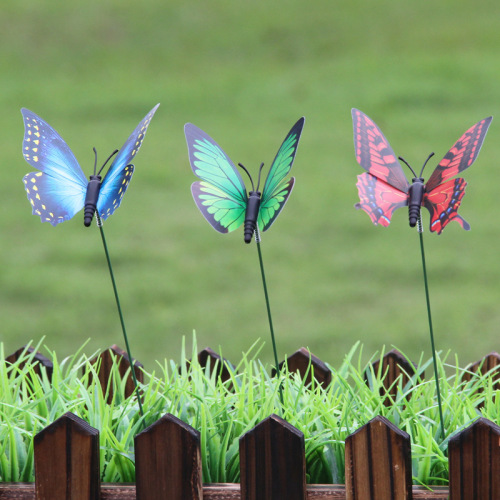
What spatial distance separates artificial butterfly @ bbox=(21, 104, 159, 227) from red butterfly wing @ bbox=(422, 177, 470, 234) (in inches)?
27.5

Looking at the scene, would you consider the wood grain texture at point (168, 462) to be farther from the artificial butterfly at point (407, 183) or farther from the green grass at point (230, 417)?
the artificial butterfly at point (407, 183)

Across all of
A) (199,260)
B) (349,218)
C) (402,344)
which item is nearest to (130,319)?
(199,260)

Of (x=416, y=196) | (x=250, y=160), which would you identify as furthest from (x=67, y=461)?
(x=250, y=160)

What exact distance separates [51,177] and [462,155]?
1.00m

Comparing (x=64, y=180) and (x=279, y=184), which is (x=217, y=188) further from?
(x=64, y=180)

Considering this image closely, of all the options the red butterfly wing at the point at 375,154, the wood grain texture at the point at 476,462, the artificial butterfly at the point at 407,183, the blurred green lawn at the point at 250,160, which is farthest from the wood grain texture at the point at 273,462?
the blurred green lawn at the point at 250,160

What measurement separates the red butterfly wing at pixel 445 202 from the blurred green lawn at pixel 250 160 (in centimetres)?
246

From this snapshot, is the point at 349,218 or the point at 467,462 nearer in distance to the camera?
the point at 467,462

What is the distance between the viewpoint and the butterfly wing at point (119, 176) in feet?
6.21

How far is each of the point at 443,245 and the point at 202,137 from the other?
4.05m

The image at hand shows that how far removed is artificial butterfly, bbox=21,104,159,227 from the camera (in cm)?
191

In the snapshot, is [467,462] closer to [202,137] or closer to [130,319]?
[202,137]

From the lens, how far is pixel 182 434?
1.77m

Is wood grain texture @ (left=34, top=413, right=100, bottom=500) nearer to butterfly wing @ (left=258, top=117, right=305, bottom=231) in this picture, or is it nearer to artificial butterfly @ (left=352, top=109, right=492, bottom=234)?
butterfly wing @ (left=258, top=117, right=305, bottom=231)
